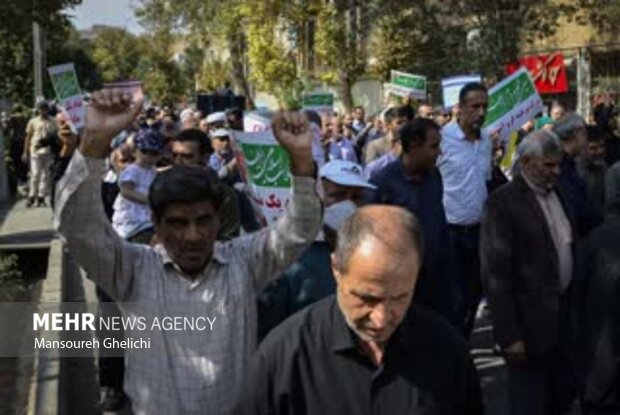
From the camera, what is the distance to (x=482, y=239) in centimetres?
511

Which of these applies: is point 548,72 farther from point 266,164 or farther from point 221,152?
point 266,164

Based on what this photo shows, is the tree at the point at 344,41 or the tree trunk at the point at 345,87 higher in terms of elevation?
the tree at the point at 344,41

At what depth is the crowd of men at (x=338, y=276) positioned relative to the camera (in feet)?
8.09

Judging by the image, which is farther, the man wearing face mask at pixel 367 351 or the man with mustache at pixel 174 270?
the man with mustache at pixel 174 270

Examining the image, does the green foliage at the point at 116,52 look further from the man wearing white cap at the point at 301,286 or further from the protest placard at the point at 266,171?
the man wearing white cap at the point at 301,286

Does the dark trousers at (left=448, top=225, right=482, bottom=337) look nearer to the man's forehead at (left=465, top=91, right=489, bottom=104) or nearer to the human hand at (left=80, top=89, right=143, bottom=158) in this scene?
the man's forehead at (left=465, top=91, right=489, bottom=104)

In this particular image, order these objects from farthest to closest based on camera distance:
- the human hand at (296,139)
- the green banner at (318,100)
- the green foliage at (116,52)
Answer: the green foliage at (116,52)
the green banner at (318,100)
the human hand at (296,139)

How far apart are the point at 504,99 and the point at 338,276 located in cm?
734

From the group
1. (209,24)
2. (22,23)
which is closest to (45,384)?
(22,23)

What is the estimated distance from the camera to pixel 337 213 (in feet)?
14.5

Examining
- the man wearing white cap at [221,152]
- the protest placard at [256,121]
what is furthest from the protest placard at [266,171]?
the man wearing white cap at [221,152]

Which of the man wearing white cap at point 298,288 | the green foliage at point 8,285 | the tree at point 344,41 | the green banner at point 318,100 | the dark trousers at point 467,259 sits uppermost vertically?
the tree at point 344,41

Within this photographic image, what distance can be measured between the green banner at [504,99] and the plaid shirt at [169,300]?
21.4 ft

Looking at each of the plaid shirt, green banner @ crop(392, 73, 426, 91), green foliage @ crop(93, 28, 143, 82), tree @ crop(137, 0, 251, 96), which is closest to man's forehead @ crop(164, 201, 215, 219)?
the plaid shirt
